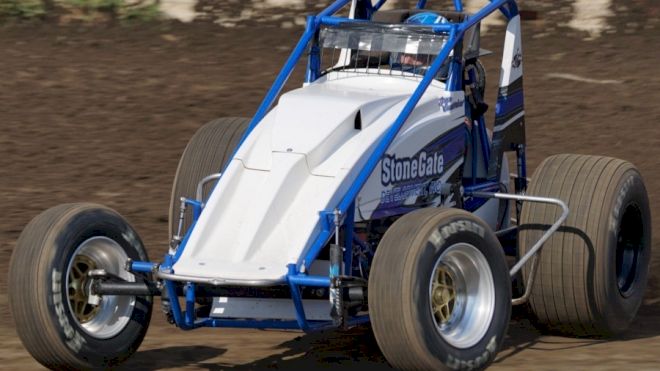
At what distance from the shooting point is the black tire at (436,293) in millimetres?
6988

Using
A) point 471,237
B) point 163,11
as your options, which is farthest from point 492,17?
point 471,237

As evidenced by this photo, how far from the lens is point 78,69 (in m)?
14.3

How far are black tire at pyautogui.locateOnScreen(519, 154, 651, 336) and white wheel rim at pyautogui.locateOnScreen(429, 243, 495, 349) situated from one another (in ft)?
3.22

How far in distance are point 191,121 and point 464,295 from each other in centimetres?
596

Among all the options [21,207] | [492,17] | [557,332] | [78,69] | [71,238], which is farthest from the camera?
[492,17]

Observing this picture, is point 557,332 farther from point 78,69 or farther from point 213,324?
point 78,69

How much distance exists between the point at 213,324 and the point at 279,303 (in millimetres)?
321

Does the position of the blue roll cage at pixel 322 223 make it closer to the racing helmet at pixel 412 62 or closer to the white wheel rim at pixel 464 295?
the racing helmet at pixel 412 62

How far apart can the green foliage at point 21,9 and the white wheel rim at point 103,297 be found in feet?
27.3

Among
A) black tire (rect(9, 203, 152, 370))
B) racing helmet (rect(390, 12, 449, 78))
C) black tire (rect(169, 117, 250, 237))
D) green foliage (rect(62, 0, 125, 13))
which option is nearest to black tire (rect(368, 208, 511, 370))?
black tire (rect(9, 203, 152, 370))

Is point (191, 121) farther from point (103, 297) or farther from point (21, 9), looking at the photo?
point (103, 297)

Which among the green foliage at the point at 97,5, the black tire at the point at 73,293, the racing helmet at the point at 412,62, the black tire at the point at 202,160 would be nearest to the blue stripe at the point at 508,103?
the racing helmet at the point at 412,62

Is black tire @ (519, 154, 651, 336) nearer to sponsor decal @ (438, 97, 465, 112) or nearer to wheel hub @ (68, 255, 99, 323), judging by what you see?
sponsor decal @ (438, 97, 465, 112)

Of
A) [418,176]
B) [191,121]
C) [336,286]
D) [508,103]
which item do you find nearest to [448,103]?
[418,176]
